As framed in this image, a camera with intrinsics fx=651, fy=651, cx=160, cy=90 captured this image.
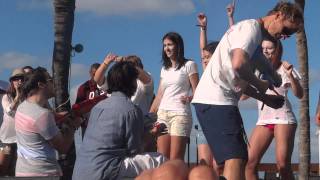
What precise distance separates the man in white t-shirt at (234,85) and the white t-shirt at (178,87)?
2356mm

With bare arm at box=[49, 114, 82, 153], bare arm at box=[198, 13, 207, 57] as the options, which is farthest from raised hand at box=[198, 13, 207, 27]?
bare arm at box=[49, 114, 82, 153]

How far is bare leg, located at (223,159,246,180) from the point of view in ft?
16.0

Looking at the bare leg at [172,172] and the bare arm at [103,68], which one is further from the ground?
the bare arm at [103,68]

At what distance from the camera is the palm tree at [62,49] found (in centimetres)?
992

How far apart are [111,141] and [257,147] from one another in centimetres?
212

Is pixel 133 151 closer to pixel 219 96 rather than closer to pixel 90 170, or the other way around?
pixel 90 170

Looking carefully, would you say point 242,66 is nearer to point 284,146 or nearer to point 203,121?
point 203,121

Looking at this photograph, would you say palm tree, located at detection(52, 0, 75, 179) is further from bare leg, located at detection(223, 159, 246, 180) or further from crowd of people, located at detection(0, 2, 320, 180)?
bare leg, located at detection(223, 159, 246, 180)

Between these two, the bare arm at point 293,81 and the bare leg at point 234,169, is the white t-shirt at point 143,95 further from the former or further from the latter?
the bare leg at point 234,169

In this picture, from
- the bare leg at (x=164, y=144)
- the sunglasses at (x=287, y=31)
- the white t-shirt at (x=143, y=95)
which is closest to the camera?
the sunglasses at (x=287, y=31)

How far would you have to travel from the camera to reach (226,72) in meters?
5.05

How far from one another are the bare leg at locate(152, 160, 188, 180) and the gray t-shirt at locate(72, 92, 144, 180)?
2.19 feet

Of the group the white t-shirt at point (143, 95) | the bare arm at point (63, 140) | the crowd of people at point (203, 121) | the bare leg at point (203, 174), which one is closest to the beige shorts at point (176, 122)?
the white t-shirt at point (143, 95)

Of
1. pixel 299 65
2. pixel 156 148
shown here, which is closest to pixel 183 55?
pixel 156 148
